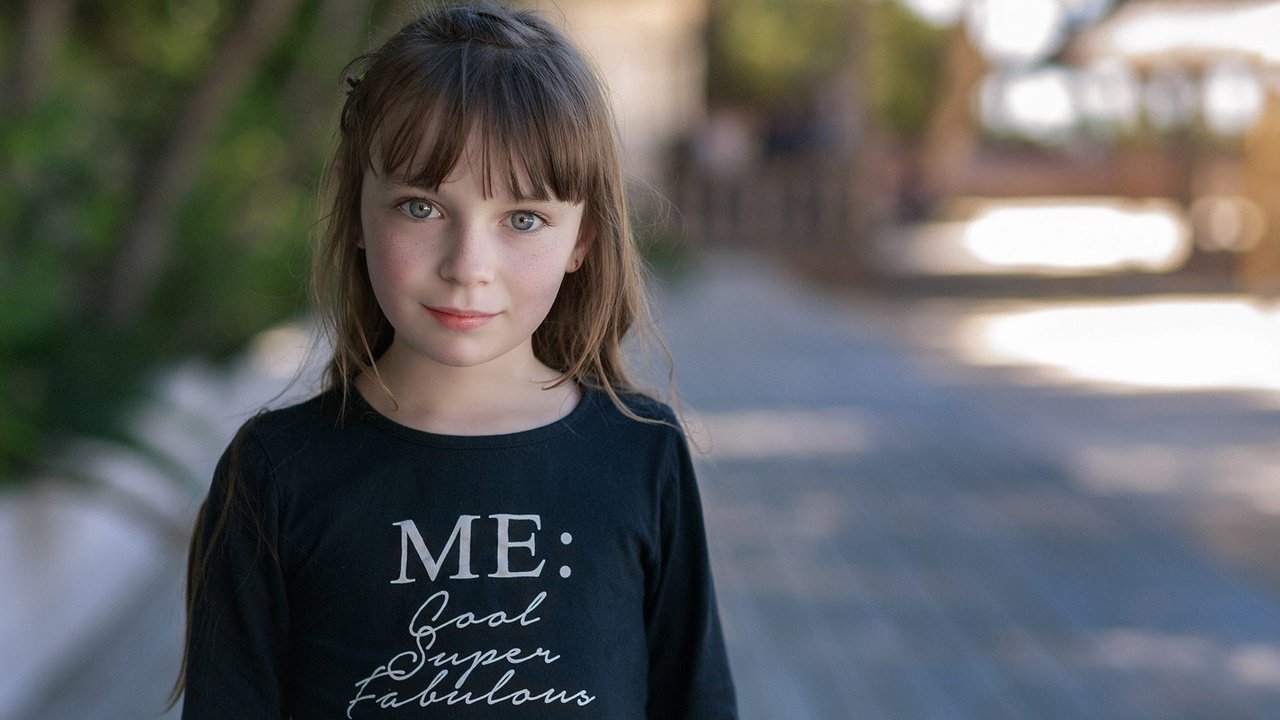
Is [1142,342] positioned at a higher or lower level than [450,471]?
lower

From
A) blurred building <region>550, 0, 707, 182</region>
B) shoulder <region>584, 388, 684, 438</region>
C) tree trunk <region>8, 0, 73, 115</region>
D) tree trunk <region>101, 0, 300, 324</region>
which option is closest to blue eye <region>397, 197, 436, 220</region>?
shoulder <region>584, 388, 684, 438</region>

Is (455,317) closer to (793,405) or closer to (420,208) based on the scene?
(420,208)

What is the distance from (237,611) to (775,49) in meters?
25.2

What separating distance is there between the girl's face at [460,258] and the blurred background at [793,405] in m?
0.26

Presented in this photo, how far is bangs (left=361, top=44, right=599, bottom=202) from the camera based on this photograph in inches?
50.6

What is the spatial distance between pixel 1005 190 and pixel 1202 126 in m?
6.88

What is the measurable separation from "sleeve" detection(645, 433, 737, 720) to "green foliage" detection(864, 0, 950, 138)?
1085 inches

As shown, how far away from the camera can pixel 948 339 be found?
34.6 ft

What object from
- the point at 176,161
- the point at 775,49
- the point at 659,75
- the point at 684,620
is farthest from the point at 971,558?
the point at 775,49

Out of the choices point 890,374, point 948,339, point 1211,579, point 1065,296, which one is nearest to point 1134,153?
point 1065,296

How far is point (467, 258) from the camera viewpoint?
50.4 inches

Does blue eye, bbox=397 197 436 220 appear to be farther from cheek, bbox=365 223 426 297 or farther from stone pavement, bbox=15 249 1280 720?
stone pavement, bbox=15 249 1280 720

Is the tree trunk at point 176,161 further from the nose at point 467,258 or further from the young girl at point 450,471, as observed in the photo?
the nose at point 467,258

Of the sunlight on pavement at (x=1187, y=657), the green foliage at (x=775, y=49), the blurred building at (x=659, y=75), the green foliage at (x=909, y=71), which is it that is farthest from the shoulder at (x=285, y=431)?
the green foliage at (x=909, y=71)
